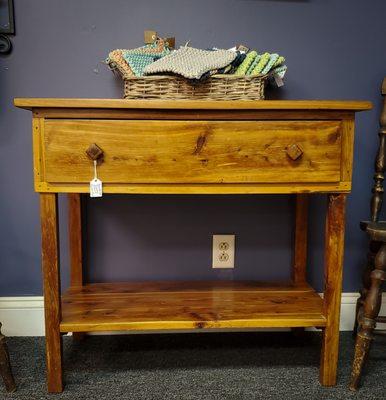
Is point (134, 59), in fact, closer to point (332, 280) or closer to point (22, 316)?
point (332, 280)

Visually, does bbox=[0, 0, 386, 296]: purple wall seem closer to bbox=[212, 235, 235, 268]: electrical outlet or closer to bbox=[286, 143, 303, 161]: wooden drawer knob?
bbox=[212, 235, 235, 268]: electrical outlet

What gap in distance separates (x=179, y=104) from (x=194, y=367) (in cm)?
75

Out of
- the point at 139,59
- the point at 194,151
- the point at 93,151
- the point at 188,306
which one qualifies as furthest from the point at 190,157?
the point at 188,306

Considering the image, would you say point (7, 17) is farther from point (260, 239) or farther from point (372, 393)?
point (372, 393)

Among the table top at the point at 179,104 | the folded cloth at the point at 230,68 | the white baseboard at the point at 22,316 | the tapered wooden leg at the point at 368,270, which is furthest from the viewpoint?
the white baseboard at the point at 22,316

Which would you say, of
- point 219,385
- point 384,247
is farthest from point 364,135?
point 219,385

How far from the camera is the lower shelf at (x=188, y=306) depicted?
98 centimetres

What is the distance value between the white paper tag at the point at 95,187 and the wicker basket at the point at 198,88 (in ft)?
0.81

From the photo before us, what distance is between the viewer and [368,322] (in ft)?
3.28

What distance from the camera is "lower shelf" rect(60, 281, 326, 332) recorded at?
983mm

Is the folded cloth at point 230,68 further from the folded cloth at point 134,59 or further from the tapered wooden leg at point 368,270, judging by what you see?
the tapered wooden leg at point 368,270

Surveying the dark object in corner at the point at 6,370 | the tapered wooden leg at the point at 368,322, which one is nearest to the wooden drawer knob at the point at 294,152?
the tapered wooden leg at the point at 368,322

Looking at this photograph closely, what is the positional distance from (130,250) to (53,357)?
443 millimetres

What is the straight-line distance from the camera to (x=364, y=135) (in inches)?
52.2
